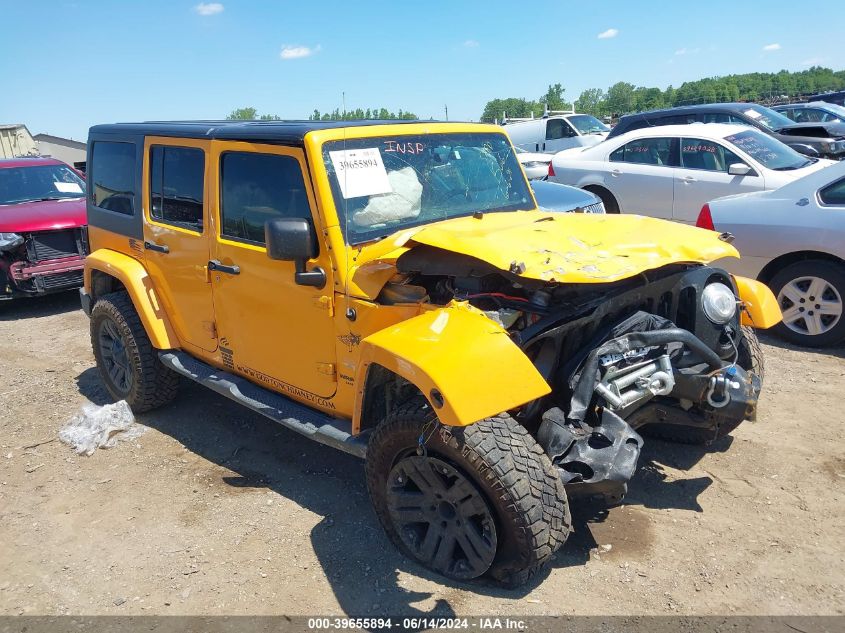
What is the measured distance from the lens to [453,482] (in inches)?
113

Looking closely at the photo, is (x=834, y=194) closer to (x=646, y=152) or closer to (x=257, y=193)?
(x=646, y=152)

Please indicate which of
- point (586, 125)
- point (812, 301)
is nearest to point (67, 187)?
point (812, 301)

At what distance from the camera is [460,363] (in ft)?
8.62

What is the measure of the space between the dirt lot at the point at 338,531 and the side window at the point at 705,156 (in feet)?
13.3

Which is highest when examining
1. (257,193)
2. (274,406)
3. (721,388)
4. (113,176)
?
(113,176)

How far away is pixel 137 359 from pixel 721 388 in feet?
12.5

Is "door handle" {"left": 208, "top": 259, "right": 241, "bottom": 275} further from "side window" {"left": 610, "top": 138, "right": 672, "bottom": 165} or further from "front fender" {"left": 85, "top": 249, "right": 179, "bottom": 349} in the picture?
"side window" {"left": 610, "top": 138, "right": 672, "bottom": 165}

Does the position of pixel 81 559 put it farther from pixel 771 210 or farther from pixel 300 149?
pixel 771 210

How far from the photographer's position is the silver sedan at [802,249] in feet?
17.8

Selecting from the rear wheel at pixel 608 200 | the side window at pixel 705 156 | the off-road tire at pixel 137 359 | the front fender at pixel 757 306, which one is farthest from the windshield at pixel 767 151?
the off-road tire at pixel 137 359

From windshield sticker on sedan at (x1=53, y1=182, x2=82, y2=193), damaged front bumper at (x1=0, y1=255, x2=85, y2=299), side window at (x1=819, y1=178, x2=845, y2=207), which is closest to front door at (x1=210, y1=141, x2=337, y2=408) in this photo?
side window at (x1=819, y1=178, x2=845, y2=207)

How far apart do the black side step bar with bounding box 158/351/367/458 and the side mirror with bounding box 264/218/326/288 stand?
739 mm

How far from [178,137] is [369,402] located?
2.32 m

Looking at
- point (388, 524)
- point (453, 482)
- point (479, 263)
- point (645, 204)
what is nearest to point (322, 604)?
point (388, 524)
